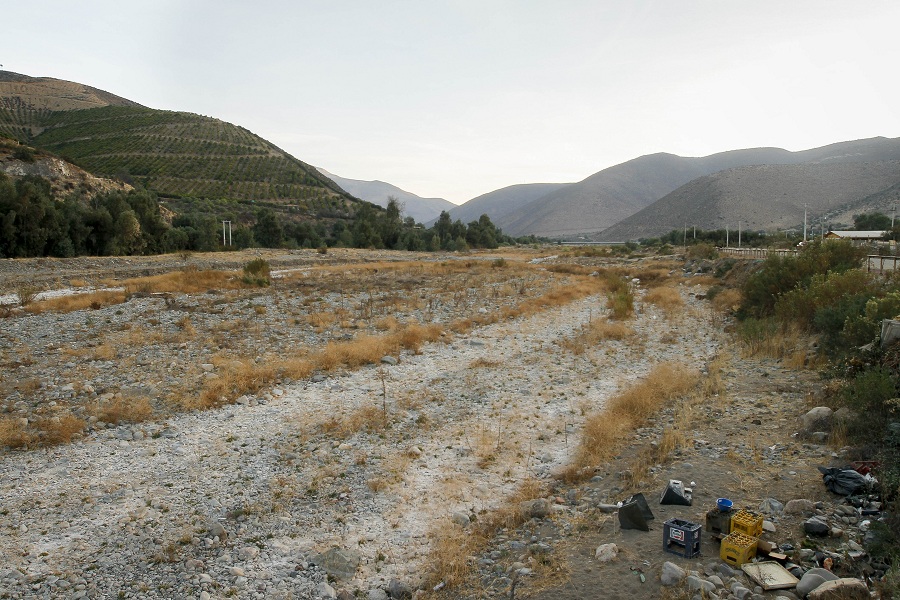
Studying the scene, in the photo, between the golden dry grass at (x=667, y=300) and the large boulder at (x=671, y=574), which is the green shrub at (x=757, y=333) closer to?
the golden dry grass at (x=667, y=300)

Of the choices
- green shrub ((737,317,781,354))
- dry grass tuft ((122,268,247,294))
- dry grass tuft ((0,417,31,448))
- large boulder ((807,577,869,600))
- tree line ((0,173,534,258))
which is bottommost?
large boulder ((807,577,869,600))

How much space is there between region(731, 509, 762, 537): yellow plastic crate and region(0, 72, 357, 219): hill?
8415 cm

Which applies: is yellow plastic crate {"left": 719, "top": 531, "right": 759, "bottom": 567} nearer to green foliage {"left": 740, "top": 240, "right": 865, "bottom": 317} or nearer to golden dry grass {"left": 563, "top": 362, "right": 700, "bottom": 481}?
golden dry grass {"left": 563, "top": 362, "right": 700, "bottom": 481}

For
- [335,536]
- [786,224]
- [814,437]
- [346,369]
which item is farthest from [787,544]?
[786,224]

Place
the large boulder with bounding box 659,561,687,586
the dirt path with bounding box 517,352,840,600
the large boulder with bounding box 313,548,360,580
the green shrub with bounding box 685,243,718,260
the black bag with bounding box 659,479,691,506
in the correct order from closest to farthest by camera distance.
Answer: the large boulder with bounding box 659,561,687,586 < the dirt path with bounding box 517,352,840,600 < the large boulder with bounding box 313,548,360,580 < the black bag with bounding box 659,479,691,506 < the green shrub with bounding box 685,243,718,260

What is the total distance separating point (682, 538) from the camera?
19.8ft

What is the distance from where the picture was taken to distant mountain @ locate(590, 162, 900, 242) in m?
107

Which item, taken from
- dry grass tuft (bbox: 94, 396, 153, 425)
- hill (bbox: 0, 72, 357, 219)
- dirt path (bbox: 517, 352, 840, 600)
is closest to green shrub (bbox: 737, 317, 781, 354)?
dirt path (bbox: 517, 352, 840, 600)

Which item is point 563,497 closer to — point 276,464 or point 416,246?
point 276,464

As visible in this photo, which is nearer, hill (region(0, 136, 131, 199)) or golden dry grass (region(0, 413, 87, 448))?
golden dry grass (region(0, 413, 87, 448))

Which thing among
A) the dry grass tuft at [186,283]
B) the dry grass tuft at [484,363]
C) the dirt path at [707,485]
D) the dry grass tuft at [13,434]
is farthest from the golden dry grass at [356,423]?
the dry grass tuft at [186,283]

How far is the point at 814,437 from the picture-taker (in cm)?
902

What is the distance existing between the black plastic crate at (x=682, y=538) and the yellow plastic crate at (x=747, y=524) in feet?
1.20

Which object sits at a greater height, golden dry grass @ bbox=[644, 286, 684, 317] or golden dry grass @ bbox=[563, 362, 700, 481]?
golden dry grass @ bbox=[644, 286, 684, 317]
